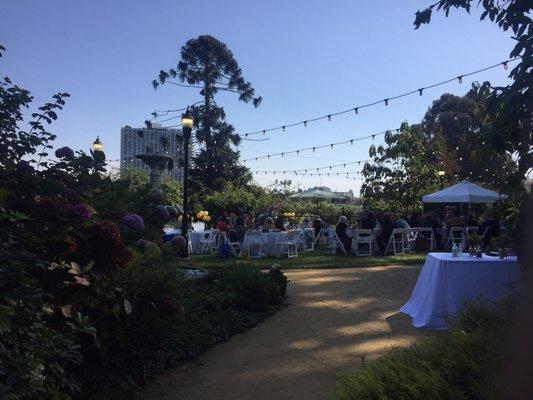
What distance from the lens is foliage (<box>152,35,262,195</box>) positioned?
86.6ft

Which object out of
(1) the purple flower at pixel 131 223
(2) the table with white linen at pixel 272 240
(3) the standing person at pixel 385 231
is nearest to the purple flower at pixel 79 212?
(1) the purple flower at pixel 131 223

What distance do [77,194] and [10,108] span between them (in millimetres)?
729

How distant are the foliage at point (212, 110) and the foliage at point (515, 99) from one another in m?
23.7

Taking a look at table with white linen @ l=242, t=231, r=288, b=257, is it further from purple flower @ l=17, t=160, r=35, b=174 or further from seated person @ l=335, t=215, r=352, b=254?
purple flower @ l=17, t=160, r=35, b=174

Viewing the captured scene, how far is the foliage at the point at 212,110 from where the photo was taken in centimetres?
2641

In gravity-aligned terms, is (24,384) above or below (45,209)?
below

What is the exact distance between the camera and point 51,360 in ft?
7.73

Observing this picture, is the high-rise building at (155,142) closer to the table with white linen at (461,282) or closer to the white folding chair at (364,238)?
the white folding chair at (364,238)

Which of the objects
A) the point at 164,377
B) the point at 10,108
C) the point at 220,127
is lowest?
the point at 164,377

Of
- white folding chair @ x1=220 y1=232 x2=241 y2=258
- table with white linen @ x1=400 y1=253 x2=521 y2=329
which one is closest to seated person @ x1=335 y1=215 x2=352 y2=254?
white folding chair @ x1=220 y1=232 x2=241 y2=258

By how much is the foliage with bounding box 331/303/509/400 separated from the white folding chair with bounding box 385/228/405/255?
410 inches

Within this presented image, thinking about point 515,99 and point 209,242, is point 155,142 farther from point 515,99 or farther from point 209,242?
point 515,99

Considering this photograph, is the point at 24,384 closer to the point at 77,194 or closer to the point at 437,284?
the point at 77,194

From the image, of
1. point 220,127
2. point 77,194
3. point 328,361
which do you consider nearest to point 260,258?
point 328,361
